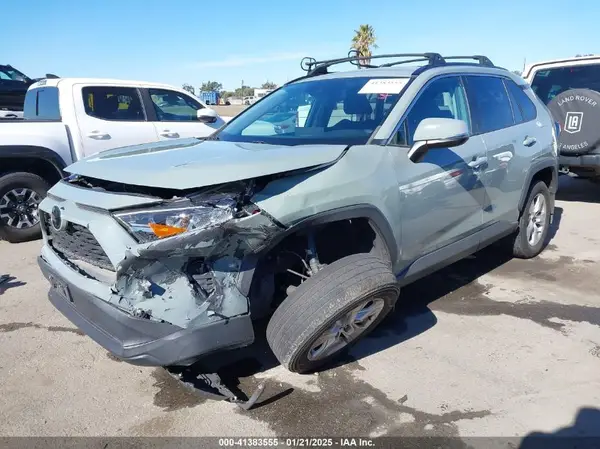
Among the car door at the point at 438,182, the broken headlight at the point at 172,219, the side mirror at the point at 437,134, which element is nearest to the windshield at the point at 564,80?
the car door at the point at 438,182

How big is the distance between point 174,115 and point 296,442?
574 cm

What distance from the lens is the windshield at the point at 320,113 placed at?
3324 mm

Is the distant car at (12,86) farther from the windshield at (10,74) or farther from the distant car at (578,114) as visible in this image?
the distant car at (578,114)

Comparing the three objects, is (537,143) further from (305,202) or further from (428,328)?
(305,202)

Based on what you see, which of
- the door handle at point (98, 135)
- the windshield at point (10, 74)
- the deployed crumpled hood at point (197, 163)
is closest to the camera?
the deployed crumpled hood at point (197, 163)

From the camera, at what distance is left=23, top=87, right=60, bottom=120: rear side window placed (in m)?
6.58

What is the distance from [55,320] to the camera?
390cm

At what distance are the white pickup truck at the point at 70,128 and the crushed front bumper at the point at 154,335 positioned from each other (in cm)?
314

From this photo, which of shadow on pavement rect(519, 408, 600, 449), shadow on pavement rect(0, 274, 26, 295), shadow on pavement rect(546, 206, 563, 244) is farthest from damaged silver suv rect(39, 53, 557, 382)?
shadow on pavement rect(546, 206, 563, 244)

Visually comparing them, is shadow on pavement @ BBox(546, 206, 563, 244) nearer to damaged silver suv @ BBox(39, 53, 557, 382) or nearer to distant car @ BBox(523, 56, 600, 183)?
distant car @ BBox(523, 56, 600, 183)

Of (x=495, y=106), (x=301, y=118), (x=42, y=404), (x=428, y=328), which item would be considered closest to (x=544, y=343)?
(x=428, y=328)

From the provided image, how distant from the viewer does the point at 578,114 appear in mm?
6812

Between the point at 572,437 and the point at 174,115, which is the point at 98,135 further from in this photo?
the point at 572,437

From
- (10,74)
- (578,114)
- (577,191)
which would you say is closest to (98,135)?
(578,114)
